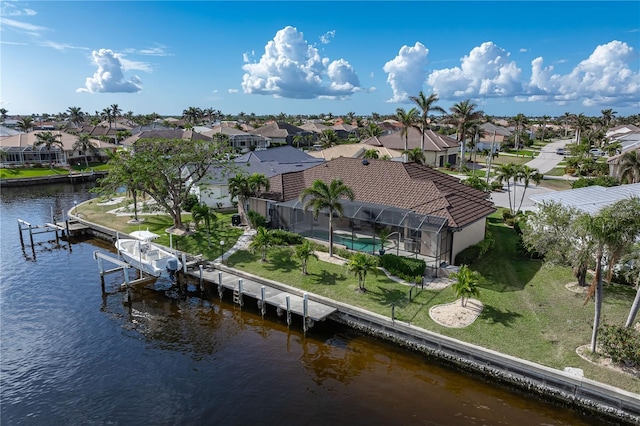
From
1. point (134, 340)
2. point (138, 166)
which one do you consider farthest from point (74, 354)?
point (138, 166)

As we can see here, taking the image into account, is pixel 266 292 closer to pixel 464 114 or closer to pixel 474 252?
pixel 474 252

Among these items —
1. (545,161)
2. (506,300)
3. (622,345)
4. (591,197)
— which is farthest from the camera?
(545,161)

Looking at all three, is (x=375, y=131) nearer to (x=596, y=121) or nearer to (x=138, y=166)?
(x=138, y=166)

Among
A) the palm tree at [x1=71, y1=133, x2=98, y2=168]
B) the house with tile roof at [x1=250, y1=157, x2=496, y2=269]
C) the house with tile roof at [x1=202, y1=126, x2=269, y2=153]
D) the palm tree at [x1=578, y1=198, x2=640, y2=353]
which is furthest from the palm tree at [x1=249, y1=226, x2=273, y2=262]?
the house with tile roof at [x1=202, y1=126, x2=269, y2=153]

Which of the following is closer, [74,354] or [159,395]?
[159,395]

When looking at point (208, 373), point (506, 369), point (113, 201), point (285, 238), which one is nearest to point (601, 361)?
point (506, 369)

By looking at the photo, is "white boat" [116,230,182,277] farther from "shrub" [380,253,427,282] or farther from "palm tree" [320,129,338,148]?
"palm tree" [320,129,338,148]
